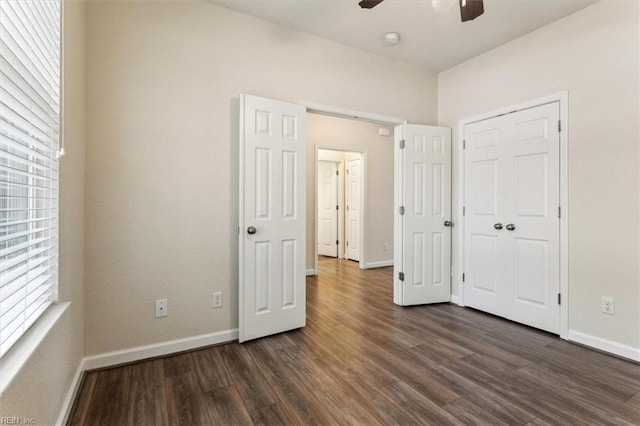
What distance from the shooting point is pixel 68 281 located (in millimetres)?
1720

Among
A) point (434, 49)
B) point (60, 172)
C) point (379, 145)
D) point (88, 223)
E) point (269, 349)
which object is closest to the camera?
point (60, 172)

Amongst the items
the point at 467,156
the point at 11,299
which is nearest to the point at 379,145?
the point at 467,156

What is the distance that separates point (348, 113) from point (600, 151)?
2.17 m

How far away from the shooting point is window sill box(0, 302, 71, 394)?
37.3 inches

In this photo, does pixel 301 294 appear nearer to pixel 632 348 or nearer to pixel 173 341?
pixel 173 341

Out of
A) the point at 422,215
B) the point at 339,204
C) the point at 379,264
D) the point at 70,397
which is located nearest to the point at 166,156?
the point at 70,397

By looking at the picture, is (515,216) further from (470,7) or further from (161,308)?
(161,308)

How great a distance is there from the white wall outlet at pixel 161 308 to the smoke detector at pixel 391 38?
310 centimetres

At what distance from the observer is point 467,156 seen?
349cm

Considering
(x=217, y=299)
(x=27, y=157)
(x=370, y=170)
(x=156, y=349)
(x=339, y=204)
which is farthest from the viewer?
(x=339, y=204)

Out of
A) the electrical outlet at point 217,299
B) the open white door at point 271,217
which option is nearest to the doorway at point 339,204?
the open white door at point 271,217

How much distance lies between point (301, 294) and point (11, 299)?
205 centimetres

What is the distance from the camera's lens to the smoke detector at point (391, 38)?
2979 millimetres

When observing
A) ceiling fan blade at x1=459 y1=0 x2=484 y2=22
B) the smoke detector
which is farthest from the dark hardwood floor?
the smoke detector
